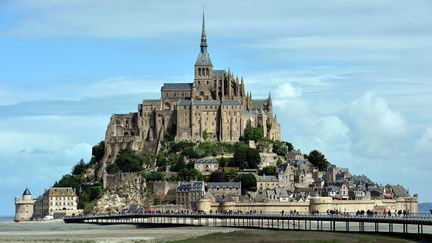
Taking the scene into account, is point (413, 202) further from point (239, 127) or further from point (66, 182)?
point (66, 182)

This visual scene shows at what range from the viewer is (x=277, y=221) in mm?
119125

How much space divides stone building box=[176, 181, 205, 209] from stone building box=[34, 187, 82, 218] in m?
15.6

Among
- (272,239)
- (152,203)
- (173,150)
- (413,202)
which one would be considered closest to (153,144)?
(173,150)

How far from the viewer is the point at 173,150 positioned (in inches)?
6383

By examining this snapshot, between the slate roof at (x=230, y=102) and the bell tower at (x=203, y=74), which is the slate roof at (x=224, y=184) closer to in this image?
the slate roof at (x=230, y=102)

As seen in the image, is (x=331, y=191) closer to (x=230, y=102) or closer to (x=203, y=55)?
(x=230, y=102)

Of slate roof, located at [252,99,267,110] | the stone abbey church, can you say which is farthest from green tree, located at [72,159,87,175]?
slate roof, located at [252,99,267,110]

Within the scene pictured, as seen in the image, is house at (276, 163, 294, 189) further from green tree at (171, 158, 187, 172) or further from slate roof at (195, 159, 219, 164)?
green tree at (171, 158, 187, 172)

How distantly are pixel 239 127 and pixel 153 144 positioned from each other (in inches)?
506

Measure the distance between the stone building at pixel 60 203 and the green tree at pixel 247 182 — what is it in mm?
22882

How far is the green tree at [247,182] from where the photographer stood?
151250 mm

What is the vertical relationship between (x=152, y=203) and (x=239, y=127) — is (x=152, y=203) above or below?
below

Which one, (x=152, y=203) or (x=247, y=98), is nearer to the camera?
(x=152, y=203)

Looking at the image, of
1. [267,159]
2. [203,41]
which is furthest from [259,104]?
[267,159]
